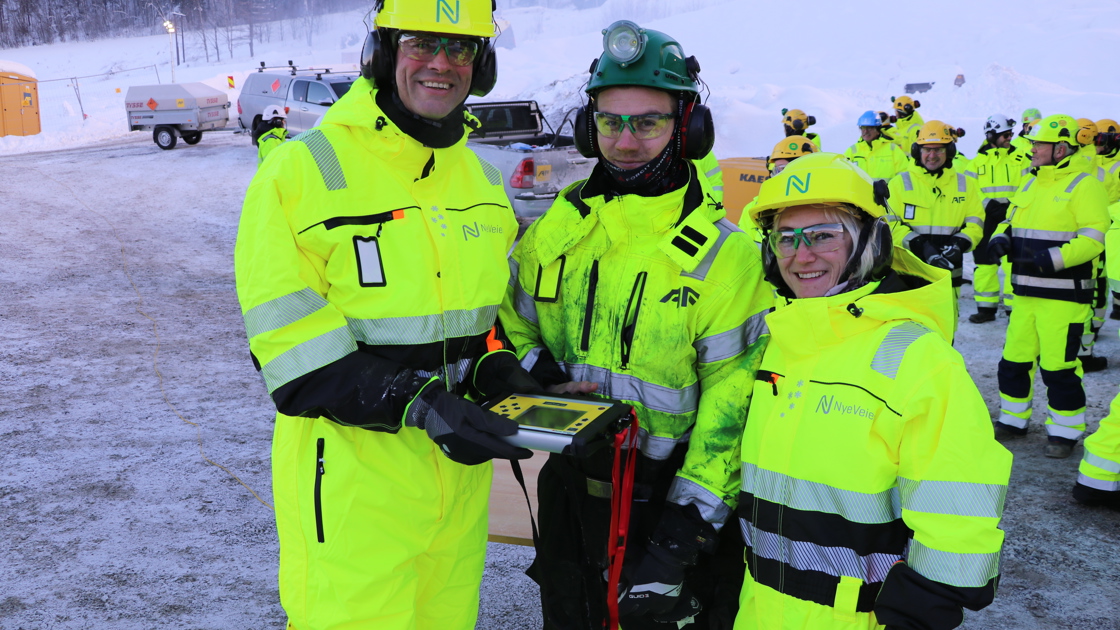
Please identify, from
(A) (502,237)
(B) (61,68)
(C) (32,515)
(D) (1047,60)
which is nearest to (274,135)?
(C) (32,515)

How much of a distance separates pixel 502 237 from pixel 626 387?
1.97 ft

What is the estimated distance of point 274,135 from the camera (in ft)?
27.2

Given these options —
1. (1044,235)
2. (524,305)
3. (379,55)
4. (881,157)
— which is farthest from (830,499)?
(881,157)

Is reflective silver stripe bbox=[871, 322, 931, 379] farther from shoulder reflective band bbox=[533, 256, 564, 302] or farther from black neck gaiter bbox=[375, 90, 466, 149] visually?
black neck gaiter bbox=[375, 90, 466, 149]

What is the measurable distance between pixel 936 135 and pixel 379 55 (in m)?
6.51

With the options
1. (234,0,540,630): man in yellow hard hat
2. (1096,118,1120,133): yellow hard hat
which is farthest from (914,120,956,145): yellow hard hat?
(234,0,540,630): man in yellow hard hat

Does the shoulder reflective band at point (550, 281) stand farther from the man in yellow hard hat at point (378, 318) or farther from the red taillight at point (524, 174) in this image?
the red taillight at point (524, 174)

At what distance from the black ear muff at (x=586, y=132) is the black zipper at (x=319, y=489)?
112cm

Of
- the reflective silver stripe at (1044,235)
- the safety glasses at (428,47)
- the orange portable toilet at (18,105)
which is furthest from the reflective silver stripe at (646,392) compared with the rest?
the orange portable toilet at (18,105)

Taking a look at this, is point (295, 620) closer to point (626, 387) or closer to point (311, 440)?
point (311, 440)

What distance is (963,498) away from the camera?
170 cm

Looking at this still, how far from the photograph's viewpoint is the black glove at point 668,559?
2041 millimetres

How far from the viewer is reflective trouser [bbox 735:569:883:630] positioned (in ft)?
6.15

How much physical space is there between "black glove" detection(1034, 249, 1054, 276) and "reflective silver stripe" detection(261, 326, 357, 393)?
18.1ft
